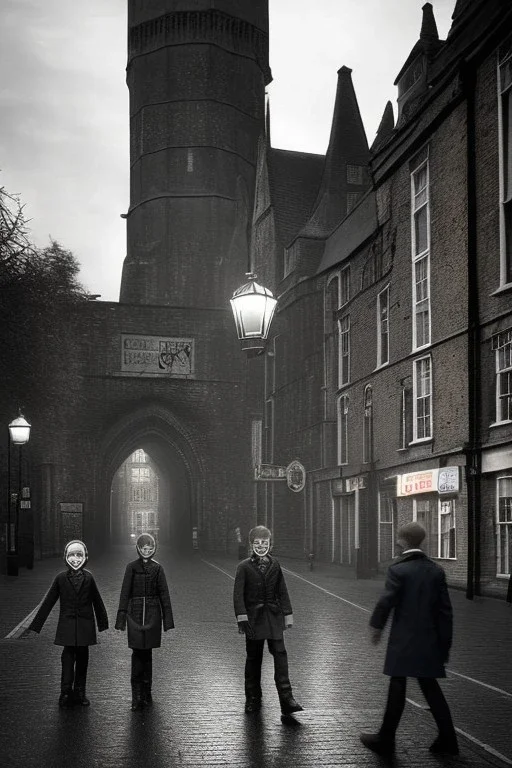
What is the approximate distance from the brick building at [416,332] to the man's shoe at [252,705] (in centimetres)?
1228

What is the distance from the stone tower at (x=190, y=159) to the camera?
5038 cm

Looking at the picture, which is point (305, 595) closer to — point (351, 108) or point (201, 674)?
point (201, 674)

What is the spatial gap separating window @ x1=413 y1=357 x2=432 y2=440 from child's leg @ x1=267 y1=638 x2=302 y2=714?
1651 centimetres

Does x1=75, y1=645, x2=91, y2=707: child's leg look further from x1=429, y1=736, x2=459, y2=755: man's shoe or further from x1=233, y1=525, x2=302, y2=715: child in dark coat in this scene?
x1=429, y1=736, x2=459, y2=755: man's shoe

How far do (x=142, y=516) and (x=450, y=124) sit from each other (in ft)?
294

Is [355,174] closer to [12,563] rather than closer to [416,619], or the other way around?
[12,563]

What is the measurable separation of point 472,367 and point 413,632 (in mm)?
15034

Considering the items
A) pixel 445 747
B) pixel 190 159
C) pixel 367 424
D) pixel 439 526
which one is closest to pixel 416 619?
pixel 445 747

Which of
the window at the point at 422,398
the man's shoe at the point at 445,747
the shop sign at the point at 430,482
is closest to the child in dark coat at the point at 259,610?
the man's shoe at the point at 445,747

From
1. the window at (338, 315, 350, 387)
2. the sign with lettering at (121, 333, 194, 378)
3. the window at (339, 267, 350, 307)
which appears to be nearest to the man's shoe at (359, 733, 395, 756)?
the window at (338, 315, 350, 387)

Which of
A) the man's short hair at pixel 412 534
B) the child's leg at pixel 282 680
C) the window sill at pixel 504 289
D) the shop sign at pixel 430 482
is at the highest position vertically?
the window sill at pixel 504 289

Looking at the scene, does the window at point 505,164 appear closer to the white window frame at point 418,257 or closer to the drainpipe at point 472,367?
the drainpipe at point 472,367

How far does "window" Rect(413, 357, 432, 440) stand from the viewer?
24.5 metres

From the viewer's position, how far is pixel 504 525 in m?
20.0
